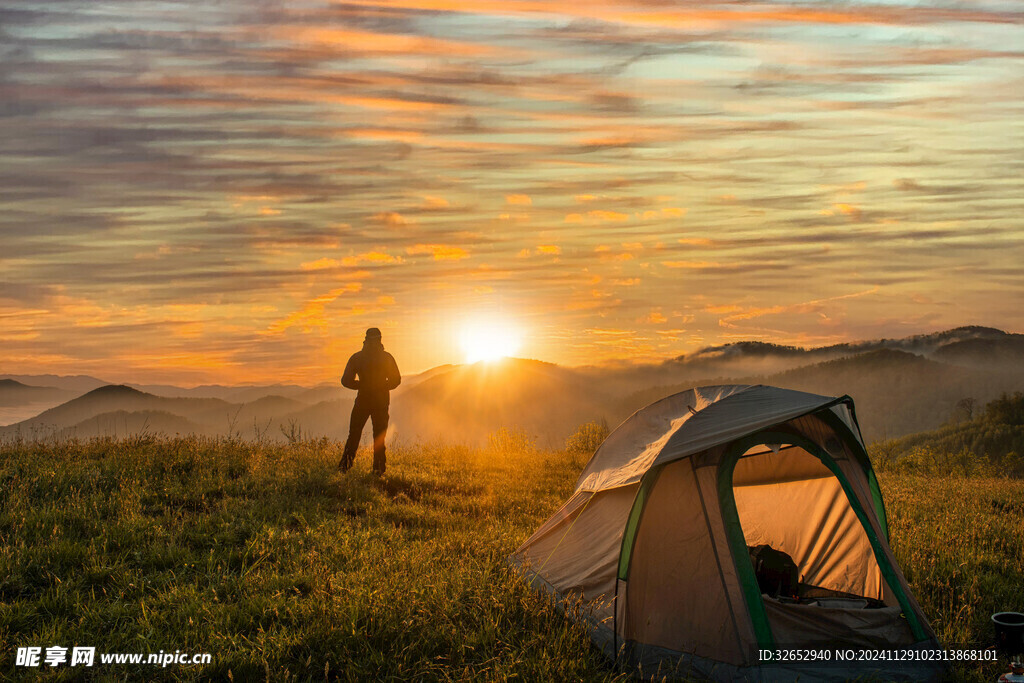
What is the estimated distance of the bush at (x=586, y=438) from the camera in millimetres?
20184

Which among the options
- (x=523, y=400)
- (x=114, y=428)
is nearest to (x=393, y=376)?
(x=114, y=428)

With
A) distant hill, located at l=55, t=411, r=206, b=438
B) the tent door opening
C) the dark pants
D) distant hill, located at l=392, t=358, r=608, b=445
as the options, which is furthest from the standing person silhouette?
distant hill, located at l=392, t=358, r=608, b=445

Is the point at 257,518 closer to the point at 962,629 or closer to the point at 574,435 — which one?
the point at 962,629

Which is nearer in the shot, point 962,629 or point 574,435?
point 962,629

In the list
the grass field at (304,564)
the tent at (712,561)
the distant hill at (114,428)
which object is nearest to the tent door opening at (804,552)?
the tent at (712,561)

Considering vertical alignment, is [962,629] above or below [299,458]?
below

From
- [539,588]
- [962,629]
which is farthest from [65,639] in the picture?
[962,629]

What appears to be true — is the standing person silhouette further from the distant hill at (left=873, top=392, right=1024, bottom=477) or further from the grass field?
the distant hill at (left=873, top=392, right=1024, bottom=477)

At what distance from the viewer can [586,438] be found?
70.5 feet

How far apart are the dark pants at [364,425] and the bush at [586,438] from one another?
6.85m

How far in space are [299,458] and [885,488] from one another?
484 inches

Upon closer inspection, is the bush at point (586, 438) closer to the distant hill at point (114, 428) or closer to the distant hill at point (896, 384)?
the distant hill at point (114, 428)

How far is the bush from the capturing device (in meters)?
20.2

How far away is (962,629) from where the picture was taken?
23.3ft
